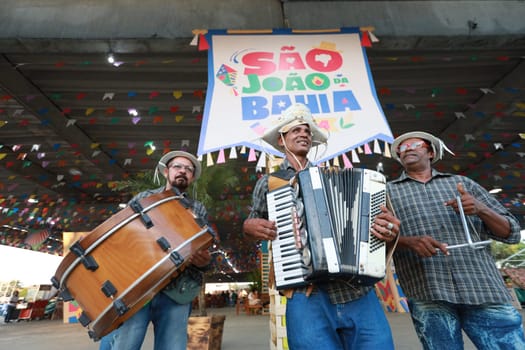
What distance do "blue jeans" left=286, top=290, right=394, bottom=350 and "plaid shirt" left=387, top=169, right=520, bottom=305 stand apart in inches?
20.7

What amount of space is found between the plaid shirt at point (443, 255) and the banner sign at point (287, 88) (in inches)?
37.9

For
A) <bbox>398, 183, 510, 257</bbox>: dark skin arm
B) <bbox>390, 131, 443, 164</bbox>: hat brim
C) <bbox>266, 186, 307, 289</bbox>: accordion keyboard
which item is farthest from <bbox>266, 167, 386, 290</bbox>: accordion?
<bbox>390, 131, 443, 164</bbox>: hat brim

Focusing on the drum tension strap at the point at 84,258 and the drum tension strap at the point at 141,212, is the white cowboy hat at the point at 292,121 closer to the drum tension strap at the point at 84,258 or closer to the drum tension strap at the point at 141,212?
the drum tension strap at the point at 141,212

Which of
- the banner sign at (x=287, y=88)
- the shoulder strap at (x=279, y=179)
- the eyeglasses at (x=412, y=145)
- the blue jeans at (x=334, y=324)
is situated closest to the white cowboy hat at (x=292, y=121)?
the shoulder strap at (x=279, y=179)

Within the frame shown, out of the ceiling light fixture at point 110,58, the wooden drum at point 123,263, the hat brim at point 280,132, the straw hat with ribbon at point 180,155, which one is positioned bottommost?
the wooden drum at point 123,263

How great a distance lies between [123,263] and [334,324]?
1.12m

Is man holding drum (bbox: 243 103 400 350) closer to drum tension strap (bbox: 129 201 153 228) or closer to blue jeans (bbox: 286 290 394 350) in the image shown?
blue jeans (bbox: 286 290 394 350)

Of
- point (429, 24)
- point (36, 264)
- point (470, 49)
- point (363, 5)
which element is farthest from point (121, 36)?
point (36, 264)

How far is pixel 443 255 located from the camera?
203cm

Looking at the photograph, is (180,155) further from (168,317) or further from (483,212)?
(483,212)

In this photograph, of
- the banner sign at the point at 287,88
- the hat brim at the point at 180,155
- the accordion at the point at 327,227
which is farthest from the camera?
the banner sign at the point at 287,88

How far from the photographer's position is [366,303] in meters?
1.65

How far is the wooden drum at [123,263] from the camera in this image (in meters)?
1.87

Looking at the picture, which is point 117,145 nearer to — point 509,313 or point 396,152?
point 396,152
